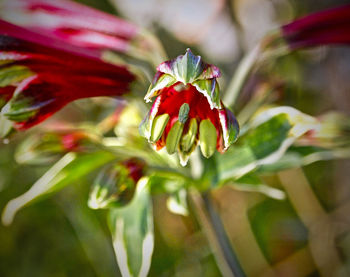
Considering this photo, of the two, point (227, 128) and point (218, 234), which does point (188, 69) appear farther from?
point (218, 234)

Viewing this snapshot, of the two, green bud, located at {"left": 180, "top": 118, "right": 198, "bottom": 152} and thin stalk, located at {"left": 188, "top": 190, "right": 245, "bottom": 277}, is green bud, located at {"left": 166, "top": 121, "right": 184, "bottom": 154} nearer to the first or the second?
green bud, located at {"left": 180, "top": 118, "right": 198, "bottom": 152}

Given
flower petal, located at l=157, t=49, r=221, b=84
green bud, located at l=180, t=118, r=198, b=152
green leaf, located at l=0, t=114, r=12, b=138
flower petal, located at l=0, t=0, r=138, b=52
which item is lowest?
green bud, located at l=180, t=118, r=198, b=152

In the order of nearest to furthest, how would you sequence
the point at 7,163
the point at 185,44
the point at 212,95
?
1. the point at 212,95
2. the point at 7,163
3. the point at 185,44

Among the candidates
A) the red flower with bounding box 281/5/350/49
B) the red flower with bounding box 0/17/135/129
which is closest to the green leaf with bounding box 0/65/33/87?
the red flower with bounding box 0/17/135/129

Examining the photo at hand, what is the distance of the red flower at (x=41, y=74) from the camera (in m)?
0.48

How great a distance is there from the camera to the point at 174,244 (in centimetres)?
103

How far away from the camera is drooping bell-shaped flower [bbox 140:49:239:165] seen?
40cm

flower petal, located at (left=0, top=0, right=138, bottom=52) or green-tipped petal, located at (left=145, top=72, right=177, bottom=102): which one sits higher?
flower petal, located at (left=0, top=0, right=138, bottom=52)

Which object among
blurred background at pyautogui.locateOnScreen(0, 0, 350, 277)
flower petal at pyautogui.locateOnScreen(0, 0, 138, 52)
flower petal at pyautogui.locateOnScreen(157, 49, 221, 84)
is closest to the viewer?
flower petal at pyautogui.locateOnScreen(157, 49, 221, 84)

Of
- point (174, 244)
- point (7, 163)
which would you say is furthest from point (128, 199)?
point (174, 244)

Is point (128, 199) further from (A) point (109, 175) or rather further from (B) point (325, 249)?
(B) point (325, 249)

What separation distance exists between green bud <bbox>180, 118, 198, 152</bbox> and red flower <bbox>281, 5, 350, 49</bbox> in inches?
8.9

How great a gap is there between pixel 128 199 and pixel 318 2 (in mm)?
793

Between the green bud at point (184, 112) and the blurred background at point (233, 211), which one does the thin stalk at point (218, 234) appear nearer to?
the green bud at point (184, 112)
